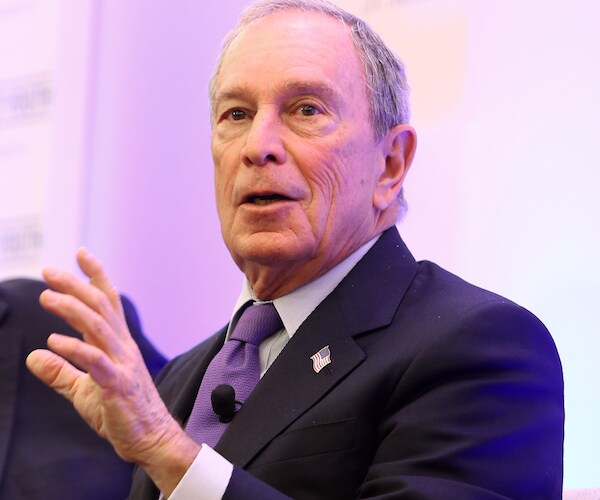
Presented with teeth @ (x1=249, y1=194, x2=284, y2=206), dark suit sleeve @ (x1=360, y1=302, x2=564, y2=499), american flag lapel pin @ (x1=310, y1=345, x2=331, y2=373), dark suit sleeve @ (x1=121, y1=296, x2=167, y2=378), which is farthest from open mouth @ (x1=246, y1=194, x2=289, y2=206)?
dark suit sleeve @ (x1=121, y1=296, x2=167, y2=378)

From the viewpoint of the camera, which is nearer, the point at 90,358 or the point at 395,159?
the point at 90,358

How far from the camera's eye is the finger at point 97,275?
1.78 meters

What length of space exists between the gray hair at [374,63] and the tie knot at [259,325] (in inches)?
16.2

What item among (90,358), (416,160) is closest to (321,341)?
(90,358)

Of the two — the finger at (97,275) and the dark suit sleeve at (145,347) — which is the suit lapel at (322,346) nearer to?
the finger at (97,275)

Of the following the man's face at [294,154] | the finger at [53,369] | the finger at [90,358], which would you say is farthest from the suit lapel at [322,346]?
the finger at [90,358]

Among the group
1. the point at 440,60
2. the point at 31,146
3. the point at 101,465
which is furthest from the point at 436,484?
the point at 31,146

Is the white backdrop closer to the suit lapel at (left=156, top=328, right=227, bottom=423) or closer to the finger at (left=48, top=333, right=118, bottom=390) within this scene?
the suit lapel at (left=156, top=328, right=227, bottom=423)

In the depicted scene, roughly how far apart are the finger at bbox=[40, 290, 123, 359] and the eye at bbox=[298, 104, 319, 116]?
82 cm

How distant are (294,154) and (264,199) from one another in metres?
0.12

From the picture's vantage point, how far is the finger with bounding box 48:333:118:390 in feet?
5.40

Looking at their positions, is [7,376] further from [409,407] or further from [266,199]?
[409,407]

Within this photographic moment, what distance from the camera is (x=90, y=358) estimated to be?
1652 mm

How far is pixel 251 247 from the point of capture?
2.29 metres
